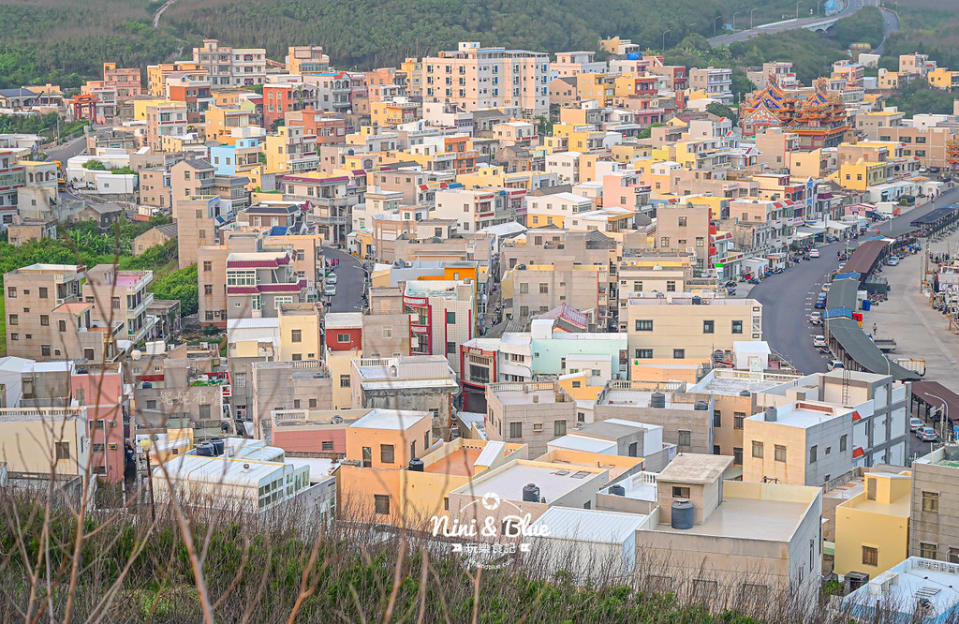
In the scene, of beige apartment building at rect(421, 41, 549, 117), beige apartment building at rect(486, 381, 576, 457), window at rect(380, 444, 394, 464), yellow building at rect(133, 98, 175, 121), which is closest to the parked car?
beige apartment building at rect(486, 381, 576, 457)

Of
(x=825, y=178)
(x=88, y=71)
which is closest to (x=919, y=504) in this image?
(x=825, y=178)

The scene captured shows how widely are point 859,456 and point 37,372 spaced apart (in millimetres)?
6189

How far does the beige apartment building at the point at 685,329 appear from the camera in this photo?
44.7 ft

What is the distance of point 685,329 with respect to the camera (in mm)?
13703

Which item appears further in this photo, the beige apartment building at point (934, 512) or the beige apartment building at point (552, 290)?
the beige apartment building at point (552, 290)

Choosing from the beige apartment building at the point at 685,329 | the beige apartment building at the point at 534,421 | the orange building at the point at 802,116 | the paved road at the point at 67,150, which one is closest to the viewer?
the beige apartment building at the point at 534,421

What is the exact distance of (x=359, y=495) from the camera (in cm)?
895

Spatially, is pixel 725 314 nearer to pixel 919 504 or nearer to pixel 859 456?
pixel 859 456

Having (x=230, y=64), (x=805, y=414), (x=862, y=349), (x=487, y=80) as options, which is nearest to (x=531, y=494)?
(x=805, y=414)

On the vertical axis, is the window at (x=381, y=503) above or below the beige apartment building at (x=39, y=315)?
below

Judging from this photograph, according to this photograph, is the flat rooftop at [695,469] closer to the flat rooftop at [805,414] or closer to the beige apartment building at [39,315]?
the flat rooftop at [805,414]

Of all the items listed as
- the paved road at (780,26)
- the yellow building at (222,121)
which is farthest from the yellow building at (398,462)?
the paved road at (780,26)

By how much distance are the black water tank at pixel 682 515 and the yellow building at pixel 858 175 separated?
20.3 m

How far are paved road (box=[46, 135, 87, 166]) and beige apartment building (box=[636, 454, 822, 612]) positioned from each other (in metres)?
20.2
